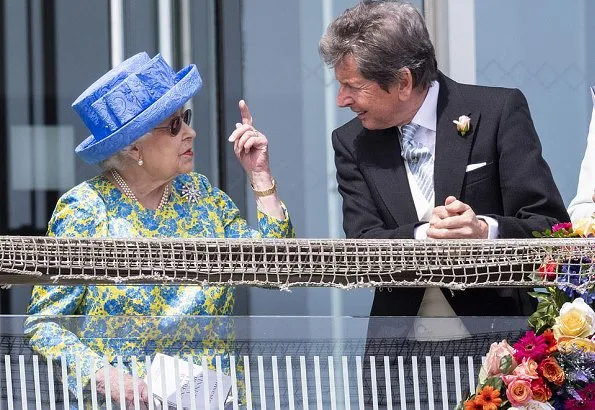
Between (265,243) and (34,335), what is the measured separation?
50 cm

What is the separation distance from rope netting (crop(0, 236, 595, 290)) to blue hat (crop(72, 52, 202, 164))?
0.68 meters

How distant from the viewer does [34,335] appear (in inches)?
123

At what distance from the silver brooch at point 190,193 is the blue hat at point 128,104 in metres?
0.21

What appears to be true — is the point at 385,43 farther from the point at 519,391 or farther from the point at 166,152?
the point at 519,391

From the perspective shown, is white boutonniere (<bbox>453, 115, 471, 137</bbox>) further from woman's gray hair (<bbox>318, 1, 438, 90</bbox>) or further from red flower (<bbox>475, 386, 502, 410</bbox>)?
red flower (<bbox>475, 386, 502, 410</bbox>)

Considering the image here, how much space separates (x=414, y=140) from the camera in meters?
3.92

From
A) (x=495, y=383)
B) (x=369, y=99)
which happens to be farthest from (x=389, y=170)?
(x=495, y=383)

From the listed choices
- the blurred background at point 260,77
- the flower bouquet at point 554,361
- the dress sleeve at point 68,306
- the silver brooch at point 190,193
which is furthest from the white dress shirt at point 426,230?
the blurred background at point 260,77

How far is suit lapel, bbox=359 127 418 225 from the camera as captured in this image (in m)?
3.84

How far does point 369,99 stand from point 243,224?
1.46ft

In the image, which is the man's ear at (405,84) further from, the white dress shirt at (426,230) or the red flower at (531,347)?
the red flower at (531,347)

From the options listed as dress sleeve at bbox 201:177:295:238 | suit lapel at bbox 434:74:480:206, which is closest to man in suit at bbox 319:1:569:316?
suit lapel at bbox 434:74:480:206

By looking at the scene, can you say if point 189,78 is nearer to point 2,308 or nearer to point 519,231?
point 519,231

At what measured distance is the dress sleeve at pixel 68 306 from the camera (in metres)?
3.09
